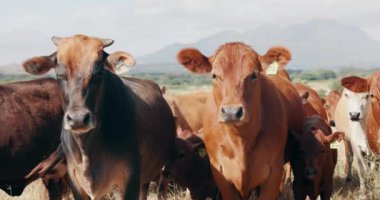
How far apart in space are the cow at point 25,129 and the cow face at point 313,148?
2.70 metres

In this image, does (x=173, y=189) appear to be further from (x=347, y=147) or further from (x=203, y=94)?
(x=203, y=94)

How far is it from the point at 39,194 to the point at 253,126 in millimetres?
3805

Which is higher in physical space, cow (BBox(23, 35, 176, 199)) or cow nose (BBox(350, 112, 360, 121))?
cow (BBox(23, 35, 176, 199))

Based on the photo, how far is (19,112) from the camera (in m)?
6.68

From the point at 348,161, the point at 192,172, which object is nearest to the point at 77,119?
the point at 192,172

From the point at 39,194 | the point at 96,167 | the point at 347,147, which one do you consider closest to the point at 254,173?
the point at 96,167

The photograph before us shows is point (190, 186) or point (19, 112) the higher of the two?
point (19, 112)

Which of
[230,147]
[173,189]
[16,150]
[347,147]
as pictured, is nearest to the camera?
[230,147]

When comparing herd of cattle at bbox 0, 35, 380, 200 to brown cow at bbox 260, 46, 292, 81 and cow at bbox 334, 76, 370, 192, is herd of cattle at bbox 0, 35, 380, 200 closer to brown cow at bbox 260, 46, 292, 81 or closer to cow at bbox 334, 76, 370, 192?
brown cow at bbox 260, 46, 292, 81

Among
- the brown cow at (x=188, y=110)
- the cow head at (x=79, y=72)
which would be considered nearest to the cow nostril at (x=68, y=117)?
the cow head at (x=79, y=72)

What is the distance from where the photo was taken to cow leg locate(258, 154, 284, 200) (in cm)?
574

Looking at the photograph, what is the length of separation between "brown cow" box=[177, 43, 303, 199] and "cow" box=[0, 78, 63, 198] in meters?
1.87

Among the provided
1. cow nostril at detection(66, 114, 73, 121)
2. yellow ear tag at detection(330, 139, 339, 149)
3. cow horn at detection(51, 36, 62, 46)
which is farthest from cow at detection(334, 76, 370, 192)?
cow nostril at detection(66, 114, 73, 121)

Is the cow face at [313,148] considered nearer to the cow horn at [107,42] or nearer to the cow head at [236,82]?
the cow head at [236,82]
